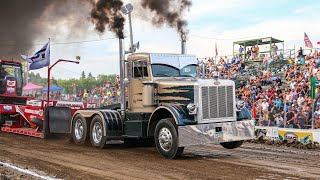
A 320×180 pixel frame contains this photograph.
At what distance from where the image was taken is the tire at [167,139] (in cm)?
812

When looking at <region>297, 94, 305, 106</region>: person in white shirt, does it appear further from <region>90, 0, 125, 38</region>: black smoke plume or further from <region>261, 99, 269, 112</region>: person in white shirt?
<region>90, 0, 125, 38</region>: black smoke plume

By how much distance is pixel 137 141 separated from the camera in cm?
1094

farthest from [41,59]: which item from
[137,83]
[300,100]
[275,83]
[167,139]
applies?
[275,83]

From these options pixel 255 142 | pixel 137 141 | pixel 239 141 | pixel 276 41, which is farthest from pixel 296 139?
pixel 276 41

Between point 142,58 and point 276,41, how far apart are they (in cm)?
1951

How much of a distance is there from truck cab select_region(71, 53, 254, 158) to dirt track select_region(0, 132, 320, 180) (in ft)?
1.47

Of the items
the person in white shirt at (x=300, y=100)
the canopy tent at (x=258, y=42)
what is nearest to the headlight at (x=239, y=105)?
the person in white shirt at (x=300, y=100)

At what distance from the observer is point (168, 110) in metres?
8.40

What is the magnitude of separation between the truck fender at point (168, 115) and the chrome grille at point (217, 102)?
16.6 inches

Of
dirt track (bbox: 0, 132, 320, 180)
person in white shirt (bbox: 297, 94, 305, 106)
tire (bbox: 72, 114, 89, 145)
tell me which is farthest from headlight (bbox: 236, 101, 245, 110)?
person in white shirt (bbox: 297, 94, 305, 106)

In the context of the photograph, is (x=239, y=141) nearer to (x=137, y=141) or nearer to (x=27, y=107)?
(x=137, y=141)

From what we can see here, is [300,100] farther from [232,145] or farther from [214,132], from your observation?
[214,132]

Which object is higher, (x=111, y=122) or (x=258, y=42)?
(x=258, y=42)

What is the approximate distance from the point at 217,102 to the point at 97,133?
141 inches
